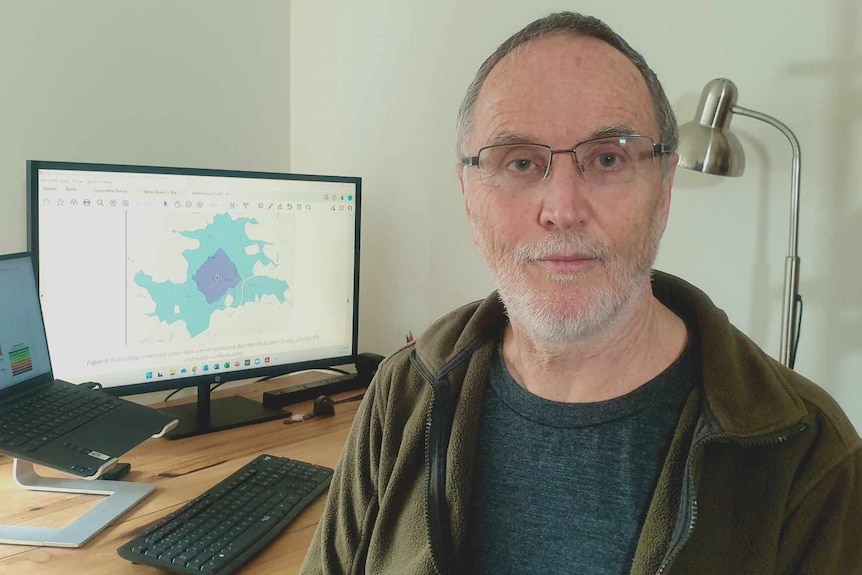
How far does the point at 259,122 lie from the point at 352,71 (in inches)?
12.1

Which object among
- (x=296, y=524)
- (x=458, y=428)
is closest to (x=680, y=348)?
(x=458, y=428)

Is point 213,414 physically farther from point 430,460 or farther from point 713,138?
point 713,138

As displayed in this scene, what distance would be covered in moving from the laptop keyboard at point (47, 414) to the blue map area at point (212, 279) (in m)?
0.23

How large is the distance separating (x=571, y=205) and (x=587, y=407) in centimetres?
26

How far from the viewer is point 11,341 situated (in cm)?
116

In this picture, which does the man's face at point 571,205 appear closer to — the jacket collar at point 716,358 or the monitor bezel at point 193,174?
the jacket collar at point 716,358

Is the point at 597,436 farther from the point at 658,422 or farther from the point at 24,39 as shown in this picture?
the point at 24,39

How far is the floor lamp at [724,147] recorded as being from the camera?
113 cm

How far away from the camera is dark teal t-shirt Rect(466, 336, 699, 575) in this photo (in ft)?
2.75

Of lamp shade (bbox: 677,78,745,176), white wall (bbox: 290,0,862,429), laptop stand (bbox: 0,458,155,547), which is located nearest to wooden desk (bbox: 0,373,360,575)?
laptop stand (bbox: 0,458,155,547)

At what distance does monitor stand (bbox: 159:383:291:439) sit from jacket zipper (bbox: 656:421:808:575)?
101cm

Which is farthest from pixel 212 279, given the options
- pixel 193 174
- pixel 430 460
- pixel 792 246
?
pixel 792 246

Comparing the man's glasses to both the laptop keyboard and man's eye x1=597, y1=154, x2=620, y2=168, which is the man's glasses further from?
the laptop keyboard

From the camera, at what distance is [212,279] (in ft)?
4.80
